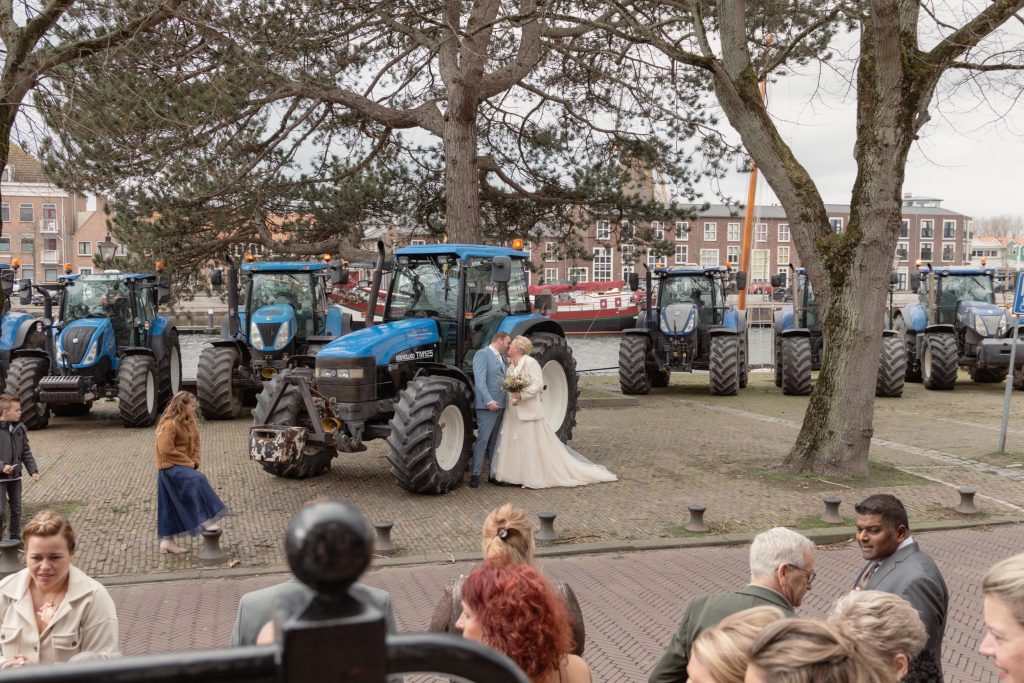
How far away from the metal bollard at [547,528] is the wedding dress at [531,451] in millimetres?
2182

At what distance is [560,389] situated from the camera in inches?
489

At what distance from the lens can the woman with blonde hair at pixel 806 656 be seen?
182 cm

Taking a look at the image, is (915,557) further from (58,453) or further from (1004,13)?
(58,453)

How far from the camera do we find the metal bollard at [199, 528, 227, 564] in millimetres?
7871

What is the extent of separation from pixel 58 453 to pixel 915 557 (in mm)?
12150

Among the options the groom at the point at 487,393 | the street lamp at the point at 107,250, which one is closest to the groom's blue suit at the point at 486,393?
the groom at the point at 487,393

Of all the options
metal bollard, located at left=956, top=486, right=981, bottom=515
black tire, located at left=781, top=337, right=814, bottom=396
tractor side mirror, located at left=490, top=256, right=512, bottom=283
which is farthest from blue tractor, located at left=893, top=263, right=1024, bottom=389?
tractor side mirror, located at left=490, top=256, right=512, bottom=283

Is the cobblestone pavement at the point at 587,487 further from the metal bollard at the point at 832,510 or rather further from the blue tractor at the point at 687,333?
the blue tractor at the point at 687,333

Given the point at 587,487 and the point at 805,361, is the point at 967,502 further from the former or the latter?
the point at 805,361

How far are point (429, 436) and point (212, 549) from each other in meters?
2.64

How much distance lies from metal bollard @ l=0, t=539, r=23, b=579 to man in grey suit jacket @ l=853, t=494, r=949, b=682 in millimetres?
6224

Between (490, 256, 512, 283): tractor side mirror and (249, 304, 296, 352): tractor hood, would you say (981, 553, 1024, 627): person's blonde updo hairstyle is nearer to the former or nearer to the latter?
(490, 256, 512, 283): tractor side mirror

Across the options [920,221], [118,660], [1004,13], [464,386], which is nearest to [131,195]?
[464,386]

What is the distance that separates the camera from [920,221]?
283 feet
